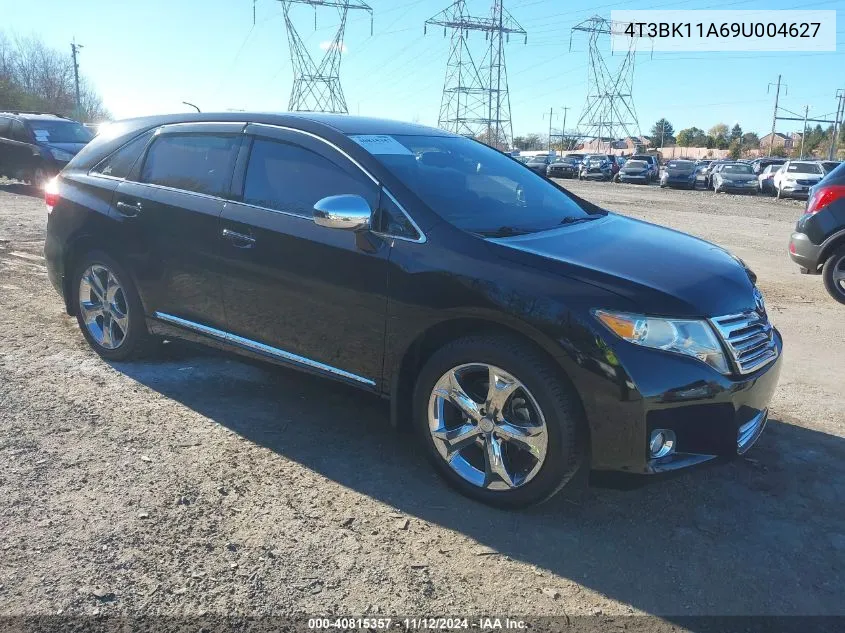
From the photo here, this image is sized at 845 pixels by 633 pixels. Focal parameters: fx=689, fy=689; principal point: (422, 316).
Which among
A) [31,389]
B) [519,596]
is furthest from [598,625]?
[31,389]

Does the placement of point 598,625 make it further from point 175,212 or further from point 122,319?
point 122,319

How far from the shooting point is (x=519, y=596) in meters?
2.53

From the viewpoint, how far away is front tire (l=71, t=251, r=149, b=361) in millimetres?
4555

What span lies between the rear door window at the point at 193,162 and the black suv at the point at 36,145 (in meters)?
12.8

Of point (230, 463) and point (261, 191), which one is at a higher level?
point (261, 191)

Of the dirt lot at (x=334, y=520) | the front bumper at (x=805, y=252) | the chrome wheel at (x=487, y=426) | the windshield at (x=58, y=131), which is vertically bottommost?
the dirt lot at (x=334, y=520)

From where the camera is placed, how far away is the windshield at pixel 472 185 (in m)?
3.43

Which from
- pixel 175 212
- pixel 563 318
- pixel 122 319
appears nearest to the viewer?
pixel 563 318

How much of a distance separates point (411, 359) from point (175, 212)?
6.11 ft

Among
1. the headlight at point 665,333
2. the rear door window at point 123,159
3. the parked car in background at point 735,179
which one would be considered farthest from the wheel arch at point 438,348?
the parked car in background at point 735,179

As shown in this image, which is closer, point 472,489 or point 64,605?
point 64,605

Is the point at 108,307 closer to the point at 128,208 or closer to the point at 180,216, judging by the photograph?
the point at 128,208

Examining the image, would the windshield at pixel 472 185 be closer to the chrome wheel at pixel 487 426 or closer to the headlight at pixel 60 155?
the chrome wheel at pixel 487 426

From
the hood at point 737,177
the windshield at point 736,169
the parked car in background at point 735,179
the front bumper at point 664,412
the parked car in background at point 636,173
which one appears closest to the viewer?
the front bumper at point 664,412
